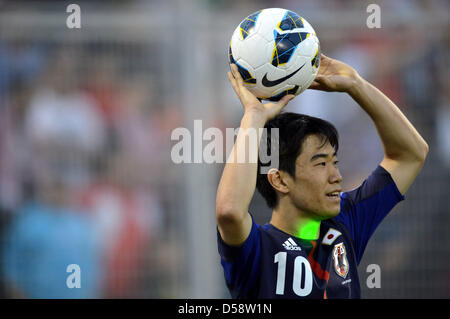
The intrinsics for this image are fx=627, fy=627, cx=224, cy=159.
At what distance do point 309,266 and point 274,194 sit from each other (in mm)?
507

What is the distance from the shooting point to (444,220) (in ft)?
23.2

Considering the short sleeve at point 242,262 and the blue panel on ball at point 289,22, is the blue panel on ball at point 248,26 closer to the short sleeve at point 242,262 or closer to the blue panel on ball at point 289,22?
the blue panel on ball at point 289,22

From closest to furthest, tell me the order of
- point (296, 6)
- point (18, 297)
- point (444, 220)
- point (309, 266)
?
point (309, 266)
point (18, 297)
point (444, 220)
point (296, 6)

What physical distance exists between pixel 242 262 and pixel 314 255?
0.51 m

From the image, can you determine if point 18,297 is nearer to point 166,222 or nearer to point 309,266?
point 166,222

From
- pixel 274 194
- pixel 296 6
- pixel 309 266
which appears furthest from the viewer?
pixel 296 6

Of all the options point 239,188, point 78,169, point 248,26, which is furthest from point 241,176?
point 78,169

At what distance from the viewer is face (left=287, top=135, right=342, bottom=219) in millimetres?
3578

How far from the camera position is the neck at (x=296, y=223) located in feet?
11.8

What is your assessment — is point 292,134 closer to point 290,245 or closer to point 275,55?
point 275,55

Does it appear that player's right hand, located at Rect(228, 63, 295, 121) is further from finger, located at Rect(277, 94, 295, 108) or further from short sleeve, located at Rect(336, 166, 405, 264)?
short sleeve, located at Rect(336, 166, 405, 264)

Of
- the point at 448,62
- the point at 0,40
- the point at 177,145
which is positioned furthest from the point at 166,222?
the point at 448,62

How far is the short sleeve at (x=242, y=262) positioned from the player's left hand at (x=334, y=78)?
95cm

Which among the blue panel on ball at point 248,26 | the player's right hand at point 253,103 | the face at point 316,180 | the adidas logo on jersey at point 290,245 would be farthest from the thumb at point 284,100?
the adidas logo on jersey at point 290,245
